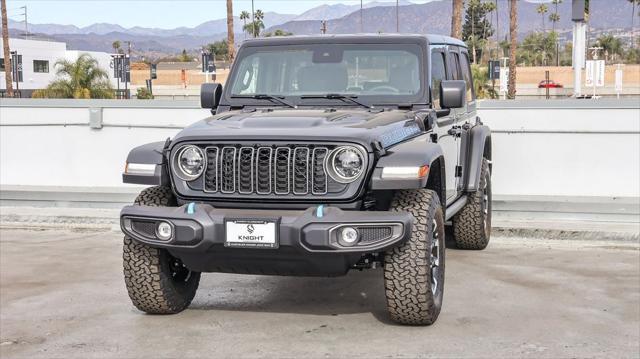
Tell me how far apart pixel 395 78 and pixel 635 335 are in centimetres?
255

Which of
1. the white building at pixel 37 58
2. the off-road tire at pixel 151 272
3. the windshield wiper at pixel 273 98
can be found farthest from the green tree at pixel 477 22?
the off-road tire at pixel 151 272

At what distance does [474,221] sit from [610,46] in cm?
13989

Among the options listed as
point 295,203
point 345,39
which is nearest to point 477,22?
point 345,39

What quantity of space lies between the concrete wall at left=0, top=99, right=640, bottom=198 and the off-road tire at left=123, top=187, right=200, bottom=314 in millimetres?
5706

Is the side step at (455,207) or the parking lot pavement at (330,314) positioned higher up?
the side step at (455,207)

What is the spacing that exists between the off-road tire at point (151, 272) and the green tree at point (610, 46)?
134941 mm

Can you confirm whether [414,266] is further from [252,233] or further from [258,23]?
[258,23]

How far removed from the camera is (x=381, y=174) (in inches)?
220

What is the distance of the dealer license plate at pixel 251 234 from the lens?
552 cm

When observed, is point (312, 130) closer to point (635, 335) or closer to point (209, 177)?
point (209, 177)

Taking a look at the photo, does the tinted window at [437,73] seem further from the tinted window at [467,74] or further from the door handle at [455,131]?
the tinted window at [467,74]

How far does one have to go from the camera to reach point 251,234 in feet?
18.2

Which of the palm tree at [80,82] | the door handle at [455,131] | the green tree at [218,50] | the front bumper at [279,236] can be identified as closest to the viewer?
the front bumper at [279,236]

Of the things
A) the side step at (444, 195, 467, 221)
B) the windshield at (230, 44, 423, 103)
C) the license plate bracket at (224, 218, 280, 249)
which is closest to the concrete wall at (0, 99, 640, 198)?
the side step at (444, 195, 467, 221)
